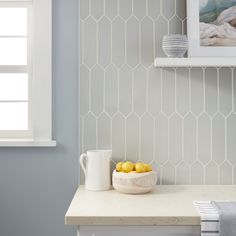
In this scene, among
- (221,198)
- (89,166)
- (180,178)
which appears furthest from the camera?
(180,178)

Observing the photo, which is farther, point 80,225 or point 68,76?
point 68,76

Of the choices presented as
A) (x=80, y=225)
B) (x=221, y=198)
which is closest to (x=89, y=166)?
(x=80, y=225)

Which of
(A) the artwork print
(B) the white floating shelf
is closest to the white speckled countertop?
(B) the white floating shelf

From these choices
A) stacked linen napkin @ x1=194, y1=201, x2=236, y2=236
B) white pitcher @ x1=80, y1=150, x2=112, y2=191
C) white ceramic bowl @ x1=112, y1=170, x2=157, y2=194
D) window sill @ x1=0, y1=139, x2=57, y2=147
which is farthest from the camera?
window sill @ x1=0, y1=139, x2=57, y2=147

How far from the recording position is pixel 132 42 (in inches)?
83.4

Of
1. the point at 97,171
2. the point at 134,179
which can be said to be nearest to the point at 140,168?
the point at 134,179

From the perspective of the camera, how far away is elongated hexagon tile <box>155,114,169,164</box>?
2.12m

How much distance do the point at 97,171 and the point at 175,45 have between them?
78 cm

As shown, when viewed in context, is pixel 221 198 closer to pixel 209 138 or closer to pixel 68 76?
pixel 209 138

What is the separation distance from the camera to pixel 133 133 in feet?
6.97

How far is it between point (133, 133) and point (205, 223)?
2.51 feet

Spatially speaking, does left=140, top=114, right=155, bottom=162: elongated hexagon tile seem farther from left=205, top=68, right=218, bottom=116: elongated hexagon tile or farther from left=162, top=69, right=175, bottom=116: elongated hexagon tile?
left=205, top=68, right=218, bottom=116: elongated hexagon tile

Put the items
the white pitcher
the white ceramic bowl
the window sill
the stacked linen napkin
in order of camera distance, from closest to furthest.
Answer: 1. the stacked linen napkin
2. the white ceramic bowl
3. the white pitcher
4. the window sill

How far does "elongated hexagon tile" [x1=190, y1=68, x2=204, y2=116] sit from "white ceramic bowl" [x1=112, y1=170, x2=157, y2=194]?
501mm
